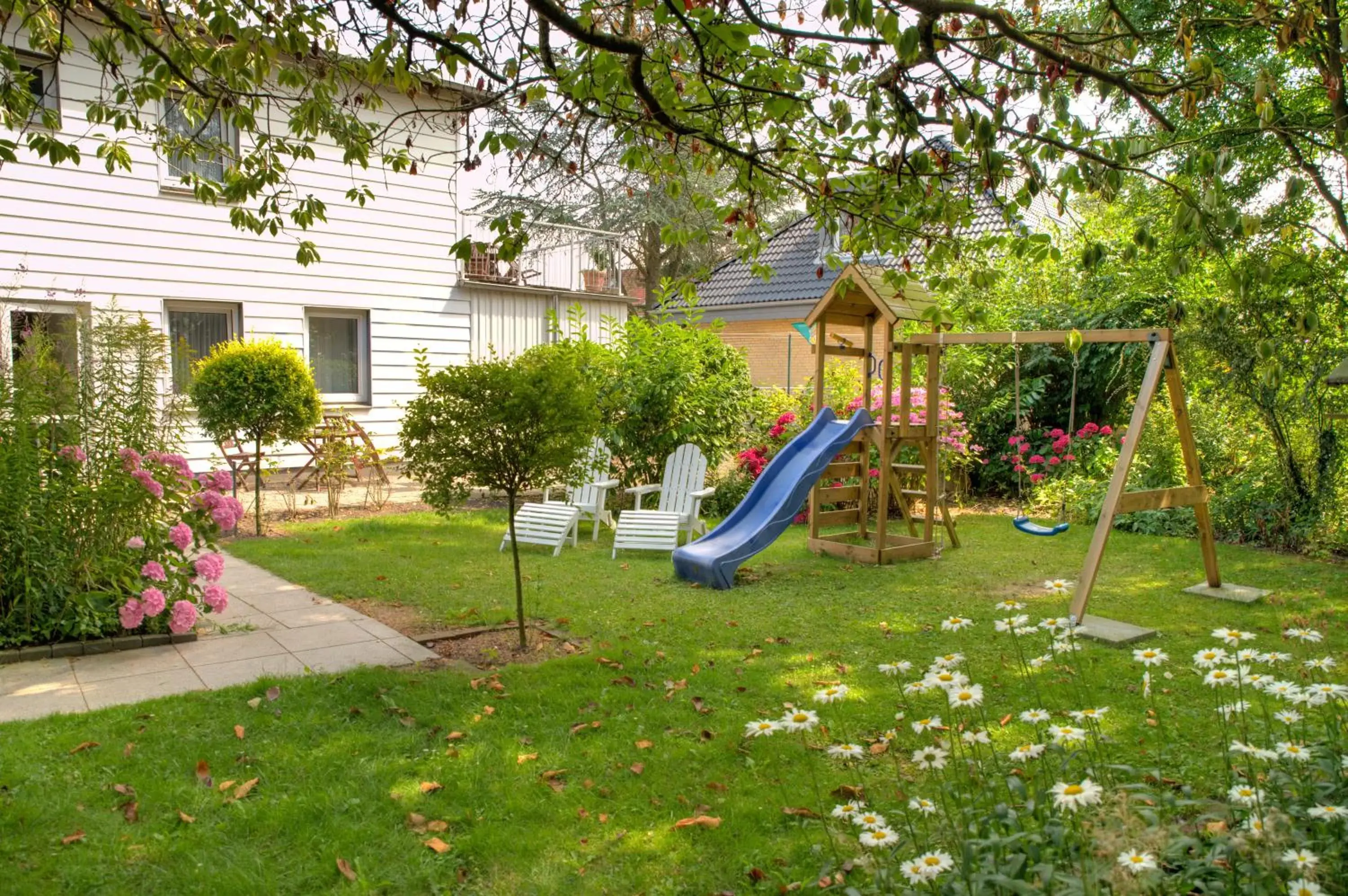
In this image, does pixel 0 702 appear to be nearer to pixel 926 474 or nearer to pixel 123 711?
pixel 123 711

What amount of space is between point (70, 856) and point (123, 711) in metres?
1.38

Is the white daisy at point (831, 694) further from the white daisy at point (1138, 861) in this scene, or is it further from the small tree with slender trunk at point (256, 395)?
the small tree with slender trunk at point (256, 395)

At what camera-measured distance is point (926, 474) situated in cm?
834

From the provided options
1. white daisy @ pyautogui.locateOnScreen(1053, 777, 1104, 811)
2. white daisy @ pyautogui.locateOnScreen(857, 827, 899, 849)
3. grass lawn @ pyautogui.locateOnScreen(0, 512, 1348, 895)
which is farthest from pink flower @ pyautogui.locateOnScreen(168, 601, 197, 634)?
white daisy @ pyautogui.locateOnScreen(1053, 777, 1104, 811)

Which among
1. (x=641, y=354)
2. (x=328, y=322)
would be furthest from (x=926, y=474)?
(x=328, y=322)

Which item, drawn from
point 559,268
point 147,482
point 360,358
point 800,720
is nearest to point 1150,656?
point 800,720

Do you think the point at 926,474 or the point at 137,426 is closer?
the point at 137,426

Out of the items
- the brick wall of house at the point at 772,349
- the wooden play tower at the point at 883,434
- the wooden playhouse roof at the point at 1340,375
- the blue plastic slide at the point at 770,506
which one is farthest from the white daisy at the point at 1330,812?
the brick wall of house at the point at 772,349

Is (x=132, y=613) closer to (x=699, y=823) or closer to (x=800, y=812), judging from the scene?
(x=699, y=823)

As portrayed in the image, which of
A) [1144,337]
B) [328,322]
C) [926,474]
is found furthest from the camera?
[328,322]

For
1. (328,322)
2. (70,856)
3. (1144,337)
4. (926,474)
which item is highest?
(328,322)

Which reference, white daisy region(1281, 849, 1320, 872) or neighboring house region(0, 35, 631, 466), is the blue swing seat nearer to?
white daisy region(1281, 849, 1320, 872)

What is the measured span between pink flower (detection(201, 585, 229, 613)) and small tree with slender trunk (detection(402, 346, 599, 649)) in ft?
4.67

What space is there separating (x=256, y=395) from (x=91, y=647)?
4.48 metres
